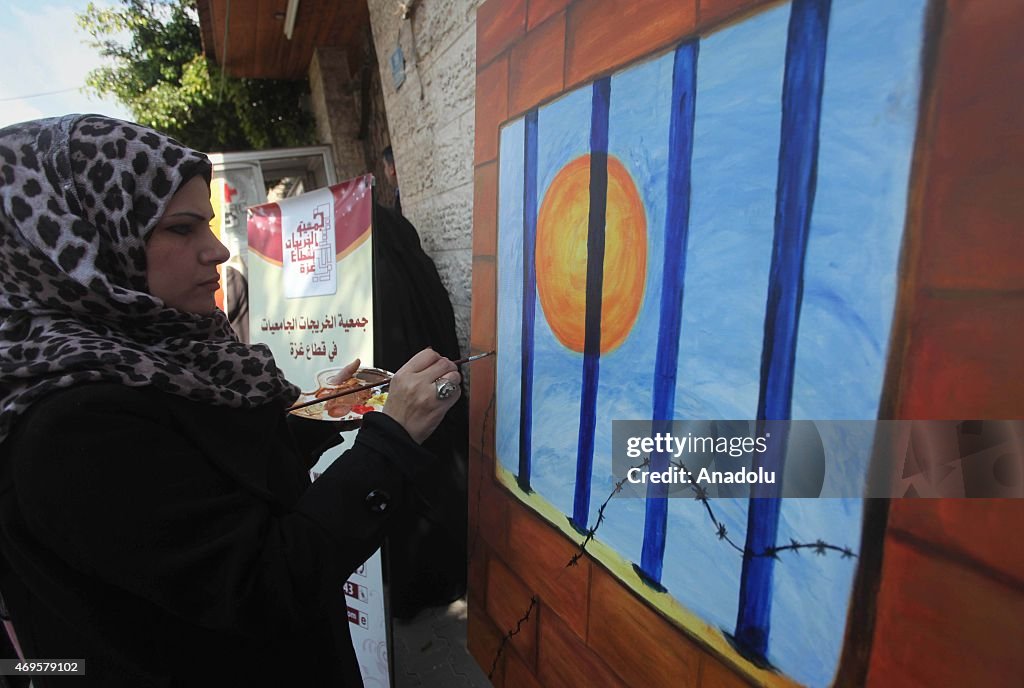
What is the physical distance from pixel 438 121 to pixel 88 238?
157 centimetres

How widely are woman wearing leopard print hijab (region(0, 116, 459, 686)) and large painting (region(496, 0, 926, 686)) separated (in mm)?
335

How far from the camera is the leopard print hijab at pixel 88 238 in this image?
799 mm

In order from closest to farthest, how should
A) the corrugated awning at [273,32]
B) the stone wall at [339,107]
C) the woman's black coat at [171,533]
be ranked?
1. the woman's black coat at [171,533]
2. the corrugated awning at [273,32]
3. the stone wall at [339,107]

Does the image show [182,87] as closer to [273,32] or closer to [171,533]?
[273,32]

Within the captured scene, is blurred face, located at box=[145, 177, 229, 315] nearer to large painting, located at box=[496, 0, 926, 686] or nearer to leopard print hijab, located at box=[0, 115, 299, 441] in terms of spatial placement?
leopard print hijab, located at box=[0, 115, 299, 441]

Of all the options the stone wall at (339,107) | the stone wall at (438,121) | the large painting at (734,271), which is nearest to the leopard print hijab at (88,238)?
the large painting at (734,271)

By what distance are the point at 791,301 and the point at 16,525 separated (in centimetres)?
102

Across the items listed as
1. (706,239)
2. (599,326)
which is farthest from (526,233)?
(706,239)

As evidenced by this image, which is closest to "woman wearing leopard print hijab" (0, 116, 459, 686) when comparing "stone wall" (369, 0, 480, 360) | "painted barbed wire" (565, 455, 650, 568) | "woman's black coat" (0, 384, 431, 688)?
"woman's black coat" (0, 384, 431, 688)

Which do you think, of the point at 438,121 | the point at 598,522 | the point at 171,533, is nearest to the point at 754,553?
the point at 598,522

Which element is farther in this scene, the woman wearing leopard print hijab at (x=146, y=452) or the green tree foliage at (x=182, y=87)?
the green tree foliage at (x=182, y=87)

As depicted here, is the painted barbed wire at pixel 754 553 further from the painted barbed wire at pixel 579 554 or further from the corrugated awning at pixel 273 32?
the corrugated awning at pixel 273 32

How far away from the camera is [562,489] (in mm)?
998

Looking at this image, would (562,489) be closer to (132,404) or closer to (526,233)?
(526,233)
